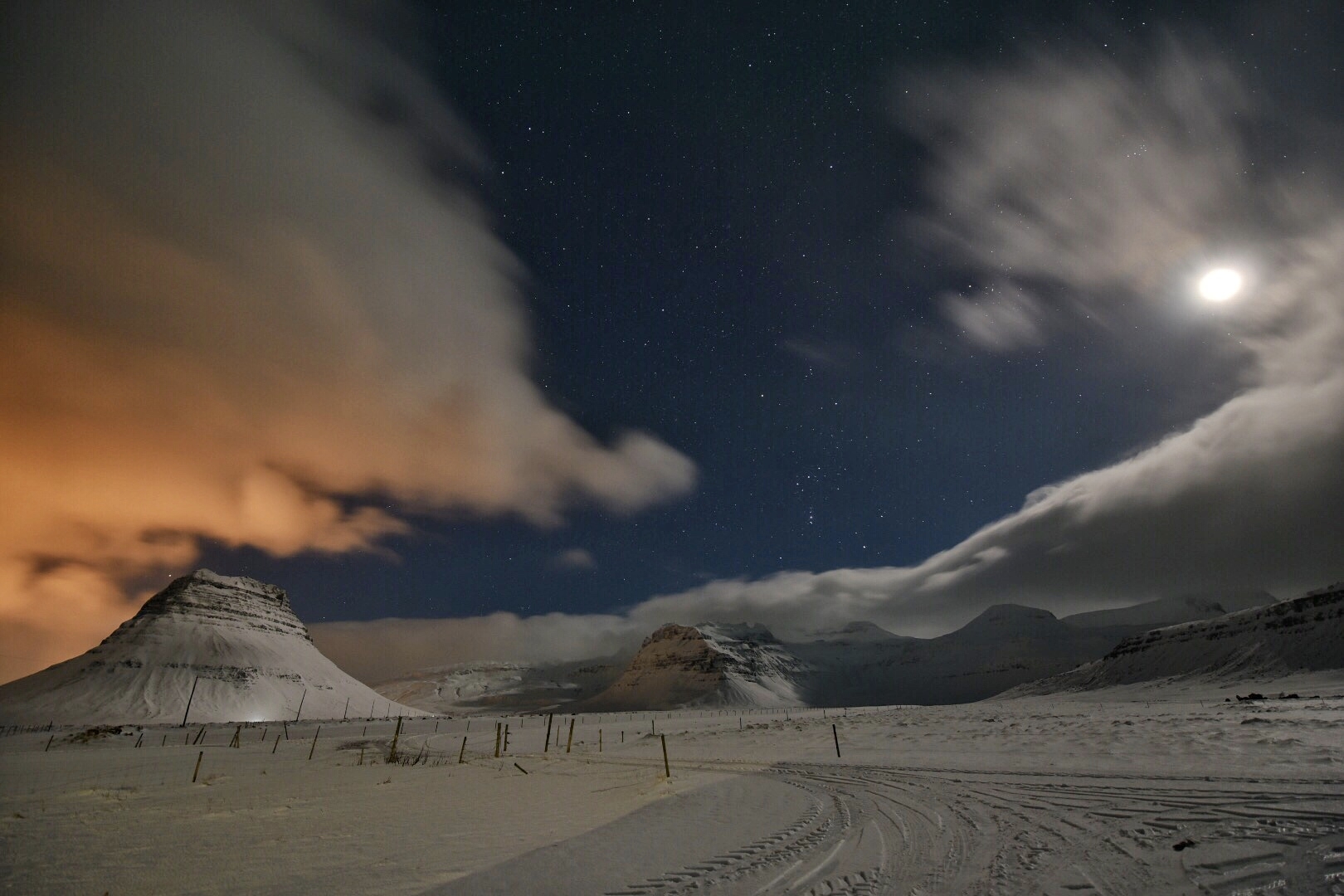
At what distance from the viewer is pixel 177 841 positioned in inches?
484

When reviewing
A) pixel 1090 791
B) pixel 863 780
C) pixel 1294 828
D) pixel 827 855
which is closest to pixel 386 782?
pixel 863 780

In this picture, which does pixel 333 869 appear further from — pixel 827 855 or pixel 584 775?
pixel 584 775

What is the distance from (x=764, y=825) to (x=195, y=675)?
556ft

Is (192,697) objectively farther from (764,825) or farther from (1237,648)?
(1237,648)

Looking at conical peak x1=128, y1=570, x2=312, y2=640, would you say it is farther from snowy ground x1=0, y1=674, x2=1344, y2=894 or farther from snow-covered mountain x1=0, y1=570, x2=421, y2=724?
snowy ground x1=0, y1=674, x2=1344, y2=894

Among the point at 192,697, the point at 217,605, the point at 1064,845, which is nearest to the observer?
the point at 1064,845

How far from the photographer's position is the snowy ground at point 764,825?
862 centimetres

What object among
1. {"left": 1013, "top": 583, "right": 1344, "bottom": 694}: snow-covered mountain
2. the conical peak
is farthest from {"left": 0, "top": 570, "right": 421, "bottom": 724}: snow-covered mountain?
{"left": 1013, "top": 583, "right": 1344, "bottom": 694}: snow-covered mountain

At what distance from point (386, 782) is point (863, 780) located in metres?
19.2

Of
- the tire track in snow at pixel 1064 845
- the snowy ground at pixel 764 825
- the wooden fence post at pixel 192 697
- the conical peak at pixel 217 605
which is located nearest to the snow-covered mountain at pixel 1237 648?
the snowy ground at pixel 764 825

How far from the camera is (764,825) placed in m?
12.8

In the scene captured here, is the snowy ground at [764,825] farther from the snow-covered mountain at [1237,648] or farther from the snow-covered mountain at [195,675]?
the snow-covered mountain at [1237,648]

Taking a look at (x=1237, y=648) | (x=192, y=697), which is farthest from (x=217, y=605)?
(x=1237, y=648)

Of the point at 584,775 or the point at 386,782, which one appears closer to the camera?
the point at 386,782
